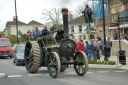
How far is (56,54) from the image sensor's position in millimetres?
10164

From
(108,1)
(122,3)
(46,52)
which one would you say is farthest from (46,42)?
(108,1)

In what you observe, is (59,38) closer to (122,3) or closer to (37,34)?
(37,34)

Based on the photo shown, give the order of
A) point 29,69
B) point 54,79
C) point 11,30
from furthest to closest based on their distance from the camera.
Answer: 1. point 11,30
2. point 29,69
3. point 54,79

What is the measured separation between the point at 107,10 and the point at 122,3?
2606 millimetres

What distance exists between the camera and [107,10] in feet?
110

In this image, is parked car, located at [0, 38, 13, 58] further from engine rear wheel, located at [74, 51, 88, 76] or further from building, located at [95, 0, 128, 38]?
engine rear wheel, located at [74, 51, 88, 76]

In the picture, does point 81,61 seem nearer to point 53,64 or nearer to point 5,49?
point 53,64

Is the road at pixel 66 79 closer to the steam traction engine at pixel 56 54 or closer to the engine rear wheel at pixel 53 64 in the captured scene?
the engine rear wheel at pixel 53 64

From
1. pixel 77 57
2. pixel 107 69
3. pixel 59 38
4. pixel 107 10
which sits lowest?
pixel 107 69

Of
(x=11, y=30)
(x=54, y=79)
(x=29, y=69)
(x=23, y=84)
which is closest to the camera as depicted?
(x=23, y=84)

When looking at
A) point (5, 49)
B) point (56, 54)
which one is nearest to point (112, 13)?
point (5, 49)

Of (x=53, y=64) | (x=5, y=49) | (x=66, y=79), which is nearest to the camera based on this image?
(x=66, y=79)

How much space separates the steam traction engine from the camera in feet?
34.5

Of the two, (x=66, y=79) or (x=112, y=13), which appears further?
(x=112, y=13)
